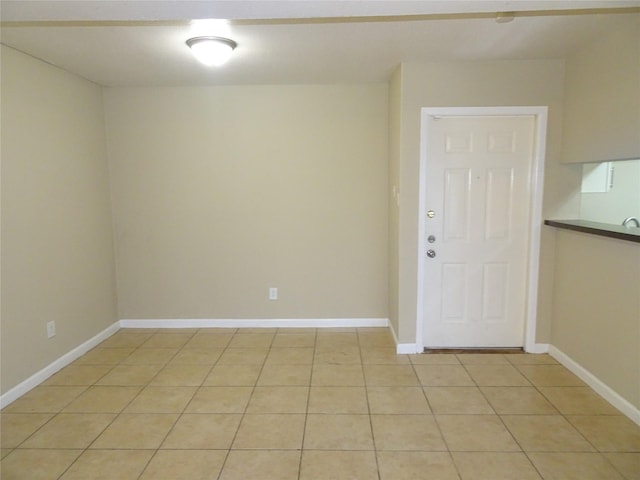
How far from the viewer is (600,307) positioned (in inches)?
109

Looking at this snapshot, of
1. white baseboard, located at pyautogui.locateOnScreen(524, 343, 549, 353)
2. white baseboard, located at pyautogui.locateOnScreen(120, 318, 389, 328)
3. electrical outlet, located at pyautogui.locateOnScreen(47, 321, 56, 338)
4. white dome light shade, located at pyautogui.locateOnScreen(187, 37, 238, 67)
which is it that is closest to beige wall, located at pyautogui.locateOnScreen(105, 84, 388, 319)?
white baseboard, located at pyautogui.locateOnScreen(120, 318, 389, 328)

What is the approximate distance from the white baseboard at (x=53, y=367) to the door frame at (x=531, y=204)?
2.96 meters

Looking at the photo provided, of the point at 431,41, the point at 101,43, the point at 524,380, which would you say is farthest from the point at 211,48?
the point at 524,380

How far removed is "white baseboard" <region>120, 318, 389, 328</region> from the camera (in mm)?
4113

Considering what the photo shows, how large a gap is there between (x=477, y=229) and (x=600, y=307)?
3.40 feet

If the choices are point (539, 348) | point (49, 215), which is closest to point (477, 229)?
point (539, 348)

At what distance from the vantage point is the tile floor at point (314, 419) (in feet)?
6.88

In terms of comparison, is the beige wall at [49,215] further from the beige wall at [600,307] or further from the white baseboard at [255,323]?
the beige wall at [600,307]

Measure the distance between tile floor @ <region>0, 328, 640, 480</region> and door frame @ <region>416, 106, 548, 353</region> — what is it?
29cm

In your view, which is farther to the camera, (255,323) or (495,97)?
(255,323)

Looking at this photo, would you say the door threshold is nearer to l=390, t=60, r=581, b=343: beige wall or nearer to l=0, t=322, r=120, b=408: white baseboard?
l=390, t=60, r=581, b=343: beige wall

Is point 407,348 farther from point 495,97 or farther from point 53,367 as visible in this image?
point 53,367

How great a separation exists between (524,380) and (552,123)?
203 cm

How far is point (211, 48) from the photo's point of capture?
103 inches
